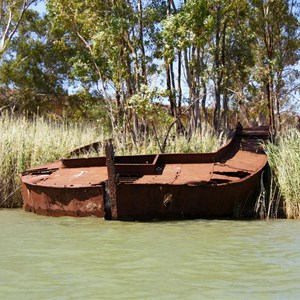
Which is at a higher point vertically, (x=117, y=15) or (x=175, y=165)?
(x=117, y=15)

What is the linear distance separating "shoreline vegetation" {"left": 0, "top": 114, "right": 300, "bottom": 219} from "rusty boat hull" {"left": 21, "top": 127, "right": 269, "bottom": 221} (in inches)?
13.6

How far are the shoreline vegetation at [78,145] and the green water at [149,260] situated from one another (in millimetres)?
913

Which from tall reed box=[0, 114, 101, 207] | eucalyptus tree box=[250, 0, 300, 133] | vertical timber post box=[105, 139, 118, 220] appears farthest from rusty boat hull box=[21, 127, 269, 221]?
eucalyptus tree box=[250, 0, 300, 133]

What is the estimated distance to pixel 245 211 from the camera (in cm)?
841

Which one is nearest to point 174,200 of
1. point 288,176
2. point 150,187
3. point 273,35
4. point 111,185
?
point 150,187

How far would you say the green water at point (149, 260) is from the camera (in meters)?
4.03

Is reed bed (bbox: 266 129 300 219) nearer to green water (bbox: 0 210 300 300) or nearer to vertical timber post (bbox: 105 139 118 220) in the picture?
green water (bbox: 0 210 300 300)

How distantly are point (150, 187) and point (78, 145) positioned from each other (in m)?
5.11

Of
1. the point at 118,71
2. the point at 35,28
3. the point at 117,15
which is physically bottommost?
the point at 118,71

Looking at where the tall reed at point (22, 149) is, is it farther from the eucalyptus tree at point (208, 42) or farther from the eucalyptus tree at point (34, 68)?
the eucalyptus tree at point (34, 68)

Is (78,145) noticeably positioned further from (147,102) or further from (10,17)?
(10,17)

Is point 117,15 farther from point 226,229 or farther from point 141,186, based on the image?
point 226,229

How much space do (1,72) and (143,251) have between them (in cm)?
2063

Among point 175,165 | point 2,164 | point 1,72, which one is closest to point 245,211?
point 175,165
